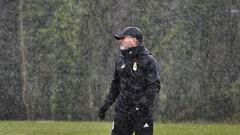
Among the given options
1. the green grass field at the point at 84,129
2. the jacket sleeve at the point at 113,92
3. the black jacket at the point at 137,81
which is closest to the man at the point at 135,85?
the black jacket at the point at 137,81

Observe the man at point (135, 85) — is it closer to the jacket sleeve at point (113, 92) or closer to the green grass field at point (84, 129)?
the jacket sleeve at point (113, 92)

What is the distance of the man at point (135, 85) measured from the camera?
743 centimetres

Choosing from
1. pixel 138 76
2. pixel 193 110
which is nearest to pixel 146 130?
pixel 138 76

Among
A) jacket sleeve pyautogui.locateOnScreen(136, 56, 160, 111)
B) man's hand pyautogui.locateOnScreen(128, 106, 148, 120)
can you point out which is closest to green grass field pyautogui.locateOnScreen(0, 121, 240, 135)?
man's hand pyautogui.locateOnScreen(128, 106, 148, 120)

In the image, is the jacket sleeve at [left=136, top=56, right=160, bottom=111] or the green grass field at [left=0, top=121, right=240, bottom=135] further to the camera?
the green grass field at [left=0, top=121, right=240, bottom=135]

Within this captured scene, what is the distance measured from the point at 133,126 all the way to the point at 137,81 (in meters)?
0.56

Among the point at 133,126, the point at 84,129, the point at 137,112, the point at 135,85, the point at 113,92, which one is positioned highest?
the point at 135,85

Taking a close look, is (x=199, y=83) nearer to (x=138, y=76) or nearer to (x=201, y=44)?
(x=201, y=44)

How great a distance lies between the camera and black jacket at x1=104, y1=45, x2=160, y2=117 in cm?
740

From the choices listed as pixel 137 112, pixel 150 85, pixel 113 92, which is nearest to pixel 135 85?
pixel 150 85

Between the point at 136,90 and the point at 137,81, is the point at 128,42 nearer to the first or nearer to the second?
the point at 137,81

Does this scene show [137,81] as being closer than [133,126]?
Yes

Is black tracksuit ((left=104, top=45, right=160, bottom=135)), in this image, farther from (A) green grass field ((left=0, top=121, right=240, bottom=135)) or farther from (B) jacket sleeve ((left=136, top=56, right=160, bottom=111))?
(A) green grass field ((left=0, top=121, right=240, bottom=135))

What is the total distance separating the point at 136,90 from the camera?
7.49 meters
